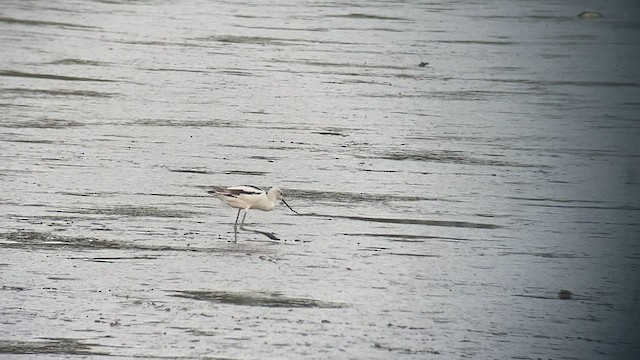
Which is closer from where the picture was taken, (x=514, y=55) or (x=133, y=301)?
(x=133, y=301)

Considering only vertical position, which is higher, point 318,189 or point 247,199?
point 318,189

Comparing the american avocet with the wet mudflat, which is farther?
the american avocet

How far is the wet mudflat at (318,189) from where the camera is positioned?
165 cm

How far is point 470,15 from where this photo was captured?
4742 millimetres

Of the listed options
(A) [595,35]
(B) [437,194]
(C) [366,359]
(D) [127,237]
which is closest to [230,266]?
(D) [127,237]

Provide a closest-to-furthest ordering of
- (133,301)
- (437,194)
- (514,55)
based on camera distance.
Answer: (133,301)
(437,194)
(514,55)

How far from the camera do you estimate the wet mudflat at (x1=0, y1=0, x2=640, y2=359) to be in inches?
64.8

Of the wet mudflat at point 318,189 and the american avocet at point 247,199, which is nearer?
the wet mudflat at point 318,189

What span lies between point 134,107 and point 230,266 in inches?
48.8

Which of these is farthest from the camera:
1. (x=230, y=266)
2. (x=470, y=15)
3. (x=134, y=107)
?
(x=470, y=15)

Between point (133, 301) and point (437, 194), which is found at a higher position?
point (437, 194)

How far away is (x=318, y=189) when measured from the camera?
239 centimetres

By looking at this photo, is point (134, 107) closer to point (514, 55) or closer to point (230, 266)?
point (230, 266)

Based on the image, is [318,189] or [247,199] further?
[318,189]
